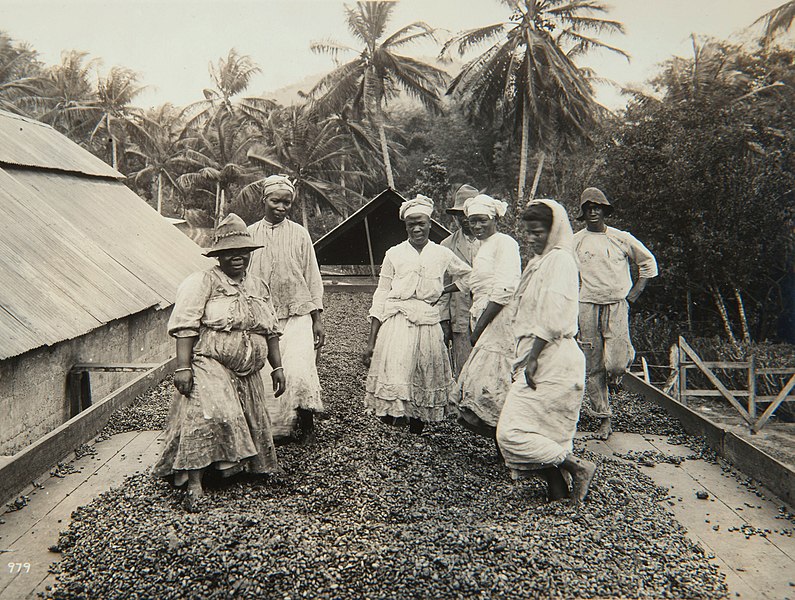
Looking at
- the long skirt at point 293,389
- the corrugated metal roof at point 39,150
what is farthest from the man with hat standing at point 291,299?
the corrugated metal roof at point 39,150

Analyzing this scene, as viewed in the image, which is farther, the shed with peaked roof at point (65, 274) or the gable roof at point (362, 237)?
the gable roof at point (362, 237)

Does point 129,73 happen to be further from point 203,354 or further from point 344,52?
point 203,354

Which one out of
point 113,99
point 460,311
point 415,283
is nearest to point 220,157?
point 113,99

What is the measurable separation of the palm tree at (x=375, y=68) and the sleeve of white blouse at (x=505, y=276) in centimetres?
2130

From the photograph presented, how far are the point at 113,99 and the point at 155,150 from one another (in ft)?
10.7

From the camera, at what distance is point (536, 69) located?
23250 mm

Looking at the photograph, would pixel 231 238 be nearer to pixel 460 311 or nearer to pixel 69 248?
pixel 460 311

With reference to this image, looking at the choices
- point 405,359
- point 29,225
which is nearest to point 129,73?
point 29,225

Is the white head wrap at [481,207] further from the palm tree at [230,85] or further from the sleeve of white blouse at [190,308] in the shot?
the palm tree at [230,85]

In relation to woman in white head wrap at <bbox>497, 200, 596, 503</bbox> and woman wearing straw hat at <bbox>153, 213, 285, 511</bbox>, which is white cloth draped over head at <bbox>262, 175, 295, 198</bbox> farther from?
woman in white head wrap at <bbox>497, 200, 596, 503</bbox>

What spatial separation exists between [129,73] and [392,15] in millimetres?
16660

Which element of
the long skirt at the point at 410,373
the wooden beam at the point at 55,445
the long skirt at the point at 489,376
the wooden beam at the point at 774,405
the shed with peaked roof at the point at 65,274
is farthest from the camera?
the wooden beam at the point at 774,405

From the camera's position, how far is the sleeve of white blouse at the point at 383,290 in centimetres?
531

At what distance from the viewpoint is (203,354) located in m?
4.02
